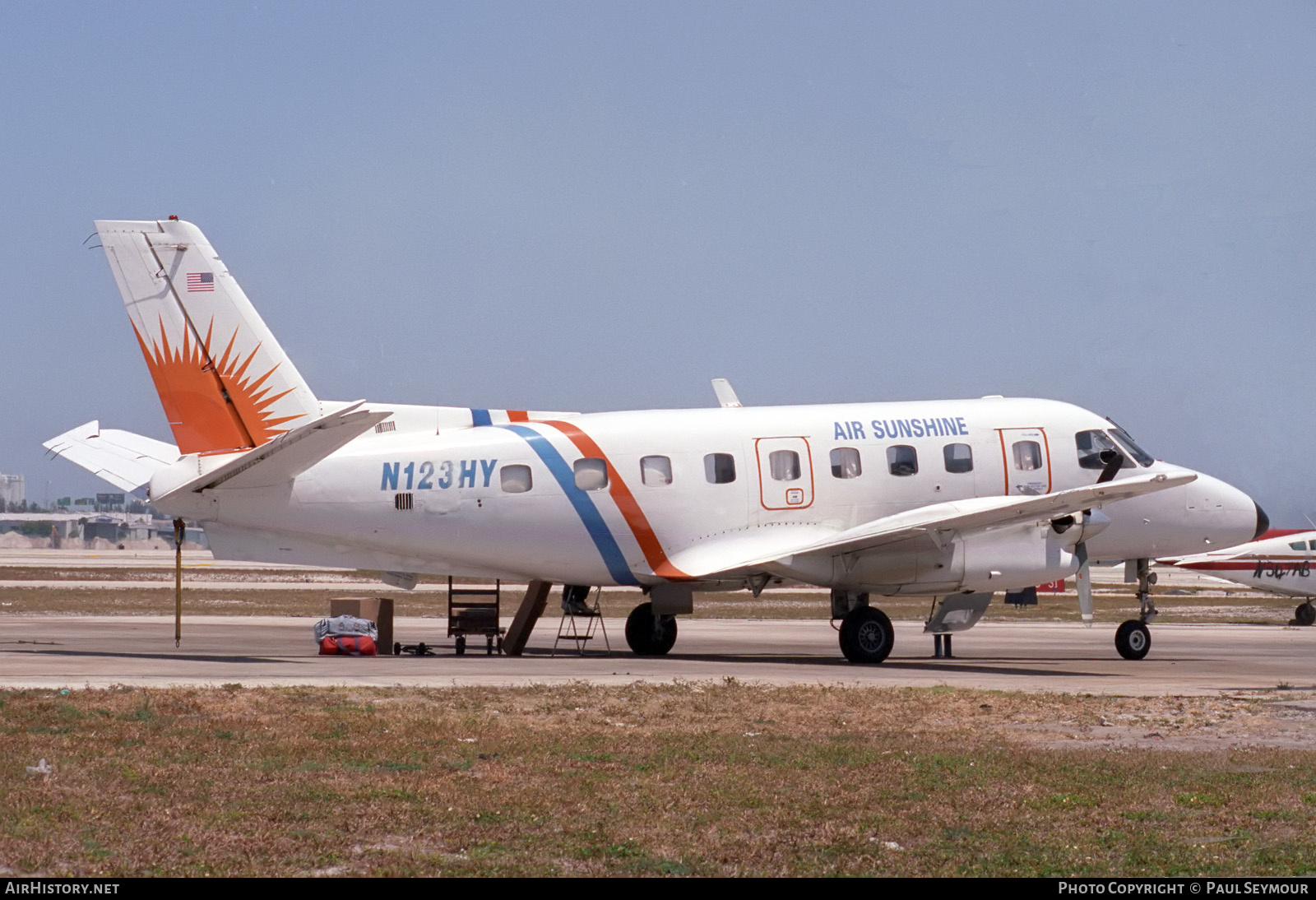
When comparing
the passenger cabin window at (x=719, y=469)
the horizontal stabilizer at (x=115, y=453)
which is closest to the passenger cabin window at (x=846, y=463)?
the passenger cabin window at (x=719, y=469)

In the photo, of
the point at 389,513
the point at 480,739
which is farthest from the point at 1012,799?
the point at 389,513

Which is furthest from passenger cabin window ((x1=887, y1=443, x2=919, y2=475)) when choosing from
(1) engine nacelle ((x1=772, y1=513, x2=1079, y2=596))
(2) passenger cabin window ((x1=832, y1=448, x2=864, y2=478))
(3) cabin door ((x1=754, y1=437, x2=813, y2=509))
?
(1) engine nacelle ((x1=772, y1=513, x2=1079, y2=596))

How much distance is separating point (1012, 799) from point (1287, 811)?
209 centimetres

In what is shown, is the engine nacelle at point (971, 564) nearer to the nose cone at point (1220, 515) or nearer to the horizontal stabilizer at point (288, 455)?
the nose cone at point (1220, 515)

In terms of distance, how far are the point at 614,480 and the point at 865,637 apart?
534 cm

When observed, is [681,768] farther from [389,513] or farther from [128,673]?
[389,513]

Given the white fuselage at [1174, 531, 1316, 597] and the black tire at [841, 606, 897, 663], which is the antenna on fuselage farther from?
the white fuselage at [1174, 531, 1316, 597]

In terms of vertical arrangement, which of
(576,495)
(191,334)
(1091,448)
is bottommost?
(576,495)

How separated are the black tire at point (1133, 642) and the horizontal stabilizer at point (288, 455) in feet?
50.1

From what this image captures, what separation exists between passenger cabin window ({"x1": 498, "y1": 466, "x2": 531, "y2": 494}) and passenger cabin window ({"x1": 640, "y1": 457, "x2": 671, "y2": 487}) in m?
2.12

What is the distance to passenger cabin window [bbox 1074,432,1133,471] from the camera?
27.8 meters

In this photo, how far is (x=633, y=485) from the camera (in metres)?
26.5

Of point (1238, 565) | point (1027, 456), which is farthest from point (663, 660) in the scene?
point (1238, 565)

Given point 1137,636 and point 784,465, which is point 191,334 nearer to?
point 784,465
